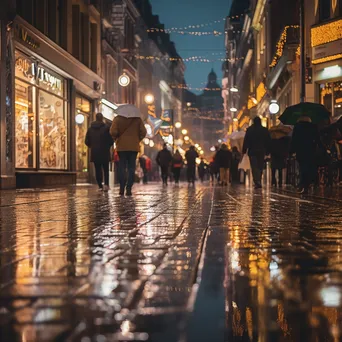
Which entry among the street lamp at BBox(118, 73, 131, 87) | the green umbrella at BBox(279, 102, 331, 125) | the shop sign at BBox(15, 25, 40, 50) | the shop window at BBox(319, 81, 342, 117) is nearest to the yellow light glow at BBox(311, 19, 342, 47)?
the shop window at BBox(319, 81, 342, 117)

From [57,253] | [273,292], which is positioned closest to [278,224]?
[57,253]

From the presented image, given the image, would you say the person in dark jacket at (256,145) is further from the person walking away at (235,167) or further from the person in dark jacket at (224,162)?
the person walking away at (235,167)

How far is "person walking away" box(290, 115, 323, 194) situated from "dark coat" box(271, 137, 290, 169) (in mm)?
10622

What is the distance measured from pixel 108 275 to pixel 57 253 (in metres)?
1.13

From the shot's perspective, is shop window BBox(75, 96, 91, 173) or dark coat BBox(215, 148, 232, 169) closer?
dark coat BBox(215, 148, 232, 169)

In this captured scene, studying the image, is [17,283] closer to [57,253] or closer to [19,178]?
[57,253]

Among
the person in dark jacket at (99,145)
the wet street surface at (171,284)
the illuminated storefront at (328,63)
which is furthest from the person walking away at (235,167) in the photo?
the wet street surface at (171,284)

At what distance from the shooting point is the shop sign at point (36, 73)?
75.1 feet

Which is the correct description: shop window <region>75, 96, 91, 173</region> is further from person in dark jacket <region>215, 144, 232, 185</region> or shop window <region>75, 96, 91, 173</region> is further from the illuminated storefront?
the illuminated storefront

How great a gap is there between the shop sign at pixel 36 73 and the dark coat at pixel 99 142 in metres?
4.33

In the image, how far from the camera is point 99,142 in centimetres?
1939

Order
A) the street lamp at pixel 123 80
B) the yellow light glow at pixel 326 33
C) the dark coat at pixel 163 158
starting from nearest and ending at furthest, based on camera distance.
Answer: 1. the yellow light glow at pixel 326 33
2. the dark coat at pixel 163 158
3. the street lamp at pixel 123 80

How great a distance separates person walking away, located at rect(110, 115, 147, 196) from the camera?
627 inches

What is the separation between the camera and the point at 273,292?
10.7 ft
